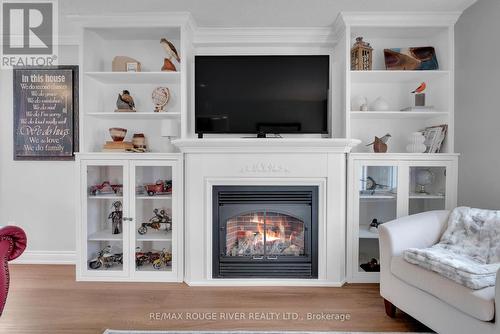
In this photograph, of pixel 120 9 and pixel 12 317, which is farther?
pixel 120 9

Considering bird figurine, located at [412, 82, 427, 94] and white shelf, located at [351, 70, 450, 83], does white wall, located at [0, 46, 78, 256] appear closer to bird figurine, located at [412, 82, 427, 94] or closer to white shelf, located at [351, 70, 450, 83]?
white shelf, located at [351, 70, 450, 83]

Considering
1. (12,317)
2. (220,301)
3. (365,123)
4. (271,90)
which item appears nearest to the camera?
(12,317)

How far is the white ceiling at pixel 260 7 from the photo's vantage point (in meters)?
2.50

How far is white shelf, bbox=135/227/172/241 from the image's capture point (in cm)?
277

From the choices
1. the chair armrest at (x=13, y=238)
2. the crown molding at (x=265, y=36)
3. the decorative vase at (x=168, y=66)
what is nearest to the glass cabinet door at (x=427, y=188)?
the crown molding at (x=265, y=36)

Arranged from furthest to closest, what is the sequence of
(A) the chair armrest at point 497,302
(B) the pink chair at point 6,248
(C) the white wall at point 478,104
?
1. (C) the white wall at point 478,104
2. (B) the pink chair at point 6,248
3. (A) the chair armrest at point 497,302

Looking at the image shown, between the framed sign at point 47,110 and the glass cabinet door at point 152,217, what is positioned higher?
the framed sign at point 47,110

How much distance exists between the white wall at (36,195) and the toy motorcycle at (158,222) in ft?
3.14

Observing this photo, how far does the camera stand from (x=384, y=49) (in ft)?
9.70

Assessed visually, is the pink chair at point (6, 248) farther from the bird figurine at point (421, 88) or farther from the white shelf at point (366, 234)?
the bird figurine at point (421, 88)

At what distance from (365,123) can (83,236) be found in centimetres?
274

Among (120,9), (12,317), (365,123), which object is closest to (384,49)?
(365,123)

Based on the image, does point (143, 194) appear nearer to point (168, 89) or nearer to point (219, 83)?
point (168, 89)

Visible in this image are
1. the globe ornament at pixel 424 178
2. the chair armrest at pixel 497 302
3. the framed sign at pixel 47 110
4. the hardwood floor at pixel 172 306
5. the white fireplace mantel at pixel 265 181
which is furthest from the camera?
the framed sign at pixel 47 110
